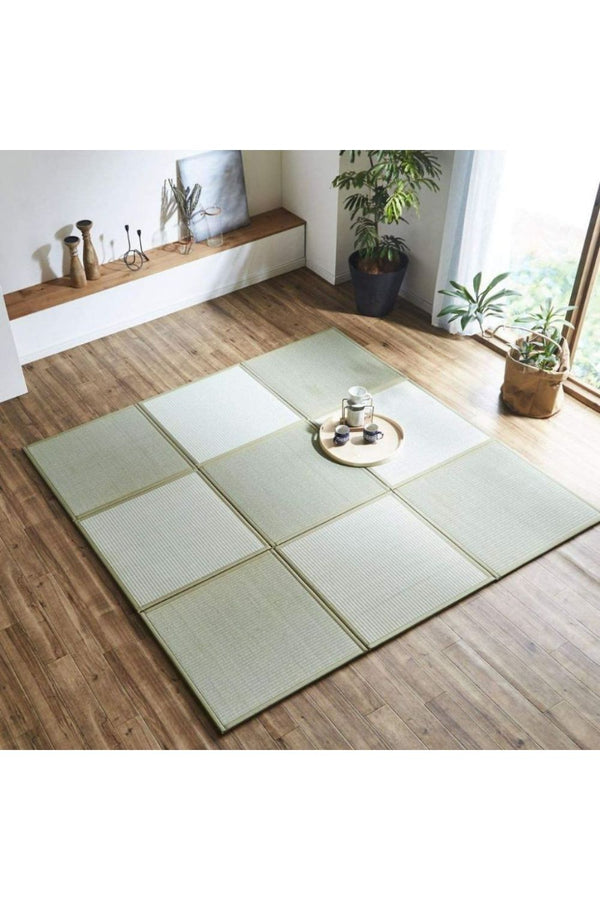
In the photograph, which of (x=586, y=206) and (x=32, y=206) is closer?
(x=586, y=206)

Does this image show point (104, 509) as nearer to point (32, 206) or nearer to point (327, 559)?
point (327, 559)

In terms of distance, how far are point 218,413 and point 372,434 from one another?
0.96m

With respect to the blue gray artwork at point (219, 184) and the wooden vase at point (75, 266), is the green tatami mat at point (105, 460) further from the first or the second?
the blue gray artwork at point (219, 184)

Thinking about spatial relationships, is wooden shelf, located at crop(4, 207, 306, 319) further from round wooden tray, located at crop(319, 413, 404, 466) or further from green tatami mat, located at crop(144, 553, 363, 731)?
green tatami mat, located at crop(144, 553, 363, 731)

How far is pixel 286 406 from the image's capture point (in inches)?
199

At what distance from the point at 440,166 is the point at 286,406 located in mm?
1778

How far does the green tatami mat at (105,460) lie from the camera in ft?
14.7

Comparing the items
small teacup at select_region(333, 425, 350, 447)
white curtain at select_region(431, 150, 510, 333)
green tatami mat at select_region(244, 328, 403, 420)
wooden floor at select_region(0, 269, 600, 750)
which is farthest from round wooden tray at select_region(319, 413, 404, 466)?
white curtain at select_region(431, 150, 510, 333)

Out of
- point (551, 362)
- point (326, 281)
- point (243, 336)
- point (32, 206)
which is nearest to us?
point (551, 362)

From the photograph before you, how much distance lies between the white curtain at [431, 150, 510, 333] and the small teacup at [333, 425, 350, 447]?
135 cm

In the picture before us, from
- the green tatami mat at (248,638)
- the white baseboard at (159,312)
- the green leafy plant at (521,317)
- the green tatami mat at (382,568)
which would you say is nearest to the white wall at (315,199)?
the white baseboard at (159,312)

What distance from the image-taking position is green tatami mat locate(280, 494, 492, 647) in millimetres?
3830

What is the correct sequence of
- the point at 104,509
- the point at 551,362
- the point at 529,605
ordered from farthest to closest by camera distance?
the point at 551,362 → the point at 104,509 → the point at 529,605

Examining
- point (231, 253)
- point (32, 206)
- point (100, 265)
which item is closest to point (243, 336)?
point (231, 253)
